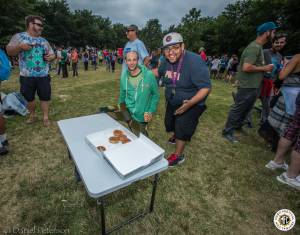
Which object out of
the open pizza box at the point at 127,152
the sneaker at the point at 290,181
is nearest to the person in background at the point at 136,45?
the open pizza box at the point at 127,152

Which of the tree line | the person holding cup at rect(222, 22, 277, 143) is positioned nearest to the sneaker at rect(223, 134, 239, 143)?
the person holding cup at rect(222, 22, 277, 143)

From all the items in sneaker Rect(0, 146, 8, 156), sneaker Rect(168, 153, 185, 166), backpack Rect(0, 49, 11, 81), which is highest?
backpack Rect(0, 49, 11, 81)

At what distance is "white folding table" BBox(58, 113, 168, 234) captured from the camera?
1219mm

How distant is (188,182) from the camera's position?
8.30 feet

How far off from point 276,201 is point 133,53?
2652 millimetres

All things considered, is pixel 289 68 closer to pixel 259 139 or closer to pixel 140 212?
pixel 259 139

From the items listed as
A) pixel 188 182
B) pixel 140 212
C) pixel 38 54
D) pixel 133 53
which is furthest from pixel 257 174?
pixel 38 54

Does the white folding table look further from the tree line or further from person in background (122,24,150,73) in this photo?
the tree line

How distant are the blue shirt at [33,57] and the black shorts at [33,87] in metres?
0.09

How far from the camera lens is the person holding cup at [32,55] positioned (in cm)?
307

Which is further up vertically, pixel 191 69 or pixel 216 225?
pixel 191 69

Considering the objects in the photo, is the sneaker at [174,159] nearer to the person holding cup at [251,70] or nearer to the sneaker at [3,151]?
the person holding cup at [251,70]

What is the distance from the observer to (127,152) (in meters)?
1.49

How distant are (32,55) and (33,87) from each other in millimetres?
620
